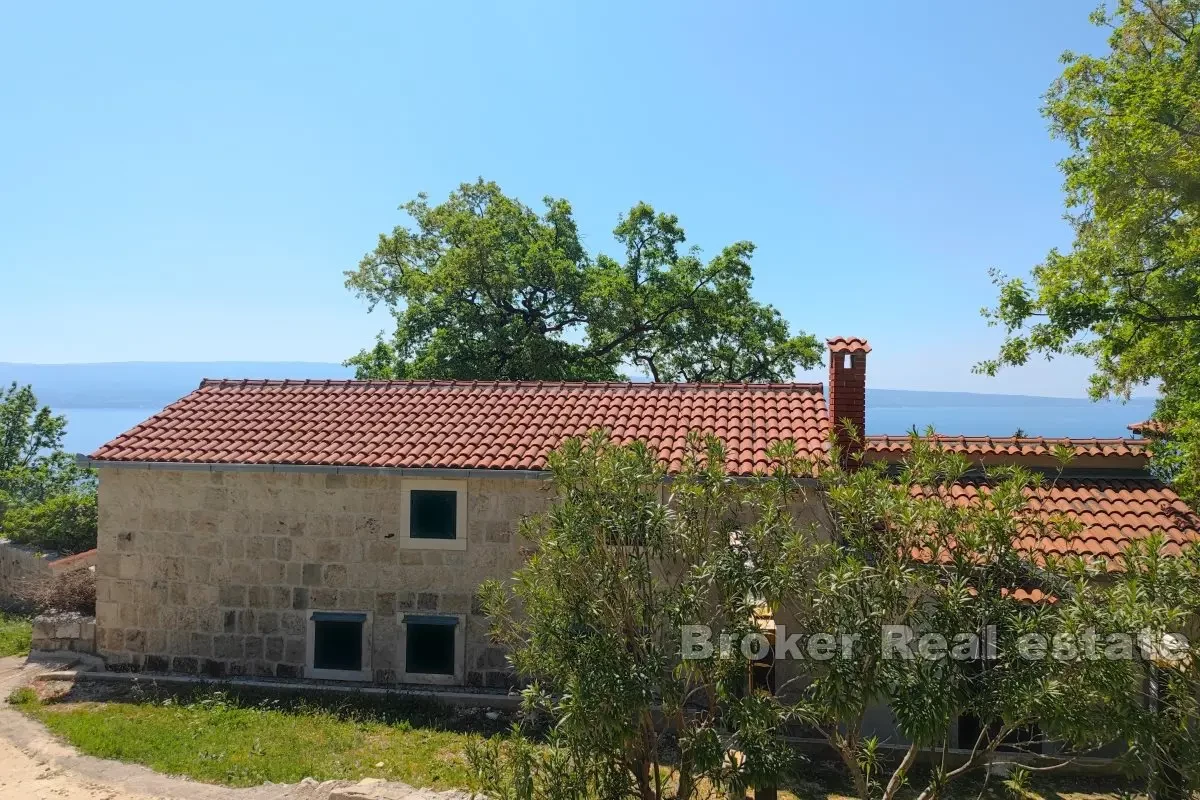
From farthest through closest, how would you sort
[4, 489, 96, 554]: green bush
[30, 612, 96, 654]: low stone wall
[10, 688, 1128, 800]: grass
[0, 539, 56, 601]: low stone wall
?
[4, 489, 96, 554]: green bush, [0, 539, 56, 601]: low stone wall, [30, 612, 96, 654]: low stone wall, [10, 688, 1128, 800]: grass

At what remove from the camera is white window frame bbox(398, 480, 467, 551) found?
38.8 ft

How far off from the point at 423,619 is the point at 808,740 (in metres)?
5.82

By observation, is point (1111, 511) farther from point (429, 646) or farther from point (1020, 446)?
point (429, 646)

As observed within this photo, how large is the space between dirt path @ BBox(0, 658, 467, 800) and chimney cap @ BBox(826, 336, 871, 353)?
314 inches

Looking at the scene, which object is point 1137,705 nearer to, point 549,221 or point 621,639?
point 621,639

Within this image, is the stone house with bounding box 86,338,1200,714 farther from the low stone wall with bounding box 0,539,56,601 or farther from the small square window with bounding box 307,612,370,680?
the low stone wall with bounding box 0,539,56,601

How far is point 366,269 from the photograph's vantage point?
2834 cm

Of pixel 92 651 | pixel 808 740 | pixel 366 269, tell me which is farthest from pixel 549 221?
pixel 808 740

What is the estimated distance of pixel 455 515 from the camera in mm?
11898

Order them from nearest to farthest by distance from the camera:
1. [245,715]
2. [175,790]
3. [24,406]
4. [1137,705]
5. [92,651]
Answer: [1137,705] → [175,790] → [245,715] → [92,651] → [24,406]

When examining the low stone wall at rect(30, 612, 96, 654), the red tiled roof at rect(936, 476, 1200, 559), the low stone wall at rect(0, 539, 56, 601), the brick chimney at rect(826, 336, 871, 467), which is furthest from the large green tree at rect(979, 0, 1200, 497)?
the low stone wall at rect(0, 539, 56, 601)

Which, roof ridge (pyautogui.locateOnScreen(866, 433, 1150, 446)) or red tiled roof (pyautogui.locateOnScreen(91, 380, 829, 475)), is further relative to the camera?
red tiled roof (pyautogui.locateOnScreen(91, 380, 829, 475))

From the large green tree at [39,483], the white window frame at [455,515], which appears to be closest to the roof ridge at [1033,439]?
the white window frame at [455,515]

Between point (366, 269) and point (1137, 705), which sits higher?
point (366, 269)
